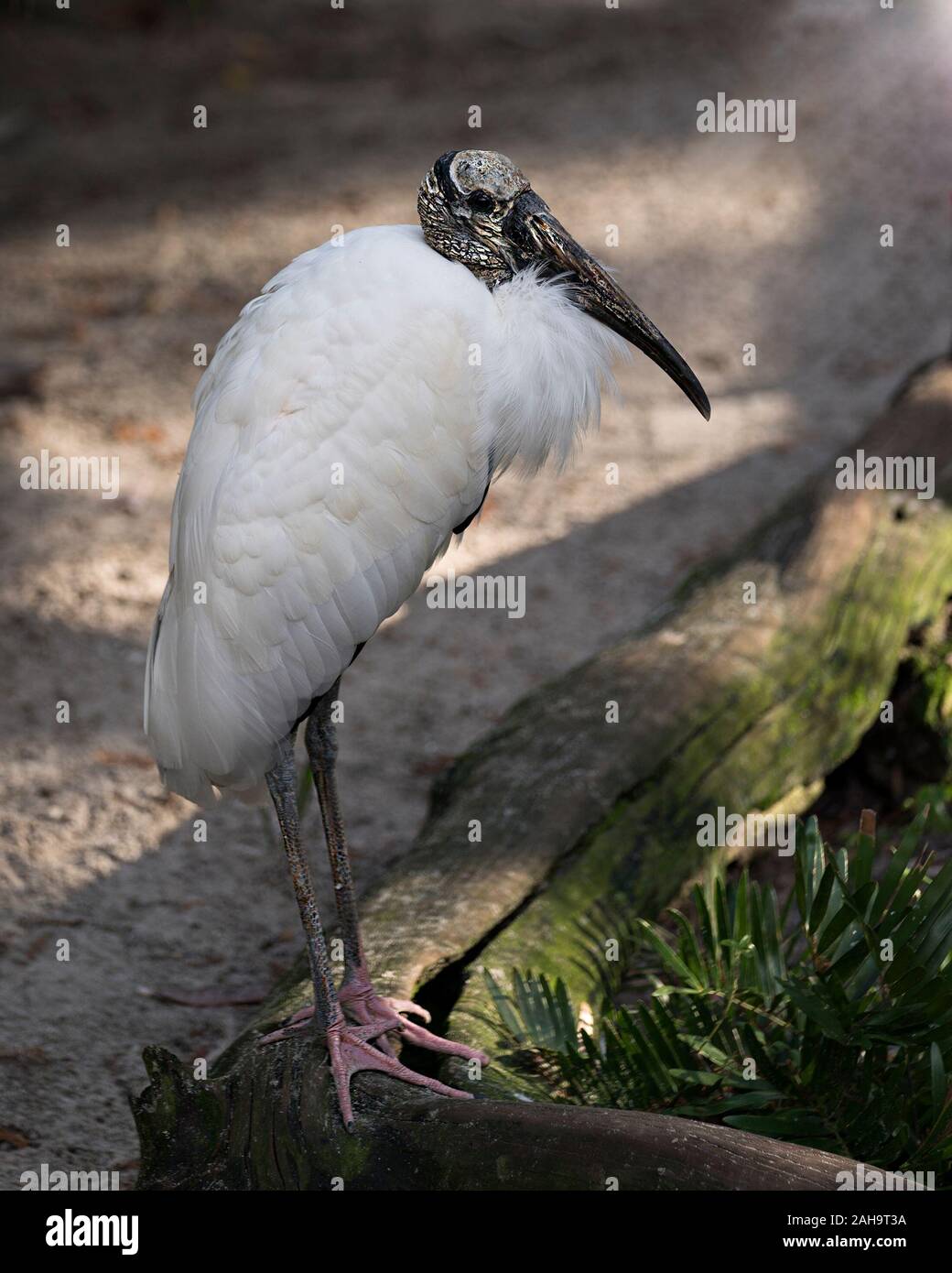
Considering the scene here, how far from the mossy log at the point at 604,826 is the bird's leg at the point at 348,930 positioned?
0.21 feet

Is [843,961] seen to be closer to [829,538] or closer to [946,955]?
[946,955]

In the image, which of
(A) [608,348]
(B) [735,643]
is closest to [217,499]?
(A) [608,348]

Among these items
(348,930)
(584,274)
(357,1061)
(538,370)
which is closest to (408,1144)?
(357,1061)

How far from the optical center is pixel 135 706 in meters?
5.00

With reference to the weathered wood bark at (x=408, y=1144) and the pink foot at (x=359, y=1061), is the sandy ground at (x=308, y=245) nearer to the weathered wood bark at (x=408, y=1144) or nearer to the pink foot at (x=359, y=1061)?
the weathered wood bark at (x=408, y=1144)

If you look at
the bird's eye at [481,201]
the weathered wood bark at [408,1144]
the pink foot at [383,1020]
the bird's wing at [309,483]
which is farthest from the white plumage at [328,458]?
the weathered wood bark at [408,1144]

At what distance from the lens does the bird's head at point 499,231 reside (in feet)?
9.48

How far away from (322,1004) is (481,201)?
1.68 metres

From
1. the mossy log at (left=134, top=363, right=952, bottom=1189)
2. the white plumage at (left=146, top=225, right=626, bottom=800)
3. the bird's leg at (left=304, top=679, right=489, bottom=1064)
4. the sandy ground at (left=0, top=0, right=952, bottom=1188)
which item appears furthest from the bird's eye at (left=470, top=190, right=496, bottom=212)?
the sandy ground at (left=0, top=0, right=952, bottom=1188)

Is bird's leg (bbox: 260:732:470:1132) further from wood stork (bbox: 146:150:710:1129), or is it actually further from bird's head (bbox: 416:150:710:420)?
bird's head (bbox: 416:150:710:420)

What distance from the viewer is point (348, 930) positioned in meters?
3.05

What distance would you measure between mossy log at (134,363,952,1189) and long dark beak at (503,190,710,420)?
1111mm

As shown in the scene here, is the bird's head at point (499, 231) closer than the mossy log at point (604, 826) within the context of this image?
No

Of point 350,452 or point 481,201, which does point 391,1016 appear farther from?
point 481,201
